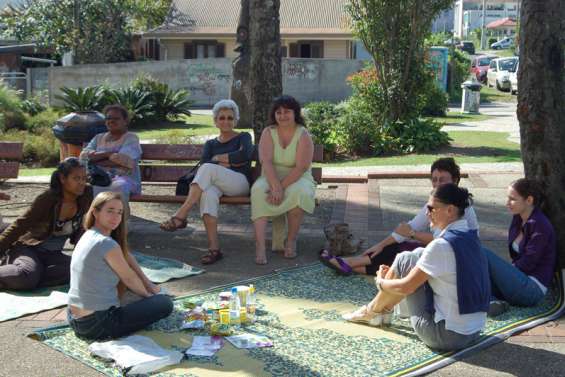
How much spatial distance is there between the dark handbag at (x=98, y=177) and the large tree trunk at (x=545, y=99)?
3.70 metres

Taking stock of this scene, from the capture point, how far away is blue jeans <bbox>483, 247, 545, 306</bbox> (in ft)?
17.9

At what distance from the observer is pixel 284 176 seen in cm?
722

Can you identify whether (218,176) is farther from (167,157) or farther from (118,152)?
(167,157)

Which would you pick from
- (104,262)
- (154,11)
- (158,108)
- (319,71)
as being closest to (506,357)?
(104,262)

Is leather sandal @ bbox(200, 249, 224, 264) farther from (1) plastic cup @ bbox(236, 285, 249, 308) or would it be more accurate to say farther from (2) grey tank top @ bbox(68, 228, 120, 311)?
(2) grey tank top @ bbox(68, 228, 120, 311)

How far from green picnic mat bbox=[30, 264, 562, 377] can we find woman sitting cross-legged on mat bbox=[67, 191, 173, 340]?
16 cm

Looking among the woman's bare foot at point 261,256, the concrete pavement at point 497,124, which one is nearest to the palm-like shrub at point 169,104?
the concrete pavement at point 497,124

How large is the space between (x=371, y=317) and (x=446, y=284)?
0.77 m

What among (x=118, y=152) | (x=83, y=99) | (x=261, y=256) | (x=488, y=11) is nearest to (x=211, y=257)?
(x=261, y=256)

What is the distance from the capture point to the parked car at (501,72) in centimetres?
3550

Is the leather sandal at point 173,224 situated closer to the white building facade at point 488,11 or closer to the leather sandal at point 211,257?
the leather sandal at point 211,257

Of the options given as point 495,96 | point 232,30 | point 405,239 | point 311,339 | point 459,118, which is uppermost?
point 232,30

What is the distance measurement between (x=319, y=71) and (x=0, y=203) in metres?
22.6

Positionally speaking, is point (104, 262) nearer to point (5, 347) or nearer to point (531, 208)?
point (5, 347)
